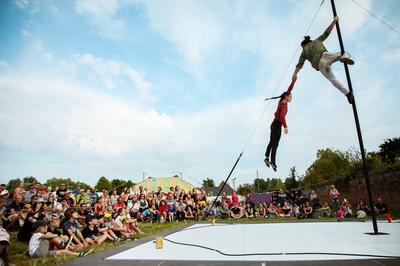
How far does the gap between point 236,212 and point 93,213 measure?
26.3 feet

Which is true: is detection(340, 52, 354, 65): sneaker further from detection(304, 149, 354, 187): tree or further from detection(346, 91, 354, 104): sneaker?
detection(304, 149, 354, 187): tree

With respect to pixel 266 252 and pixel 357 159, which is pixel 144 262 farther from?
pixel 357 159

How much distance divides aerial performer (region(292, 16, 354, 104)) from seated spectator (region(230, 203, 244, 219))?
379 inches

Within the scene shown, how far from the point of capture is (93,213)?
8734 mm

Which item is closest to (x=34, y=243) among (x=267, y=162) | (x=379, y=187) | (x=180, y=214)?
(x=267, y=162)

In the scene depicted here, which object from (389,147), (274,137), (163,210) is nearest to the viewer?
(274,137)

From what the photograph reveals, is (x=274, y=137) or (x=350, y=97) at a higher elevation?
(x=350, y=97)

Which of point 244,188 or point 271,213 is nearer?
point 271,213

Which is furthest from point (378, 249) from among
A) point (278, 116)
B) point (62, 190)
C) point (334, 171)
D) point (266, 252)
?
point (334, 171)

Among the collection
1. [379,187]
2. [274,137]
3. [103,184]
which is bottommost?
[379,187]

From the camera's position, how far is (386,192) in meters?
13.6

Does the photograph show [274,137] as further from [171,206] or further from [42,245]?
[171,206]

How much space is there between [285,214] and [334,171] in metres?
22.0

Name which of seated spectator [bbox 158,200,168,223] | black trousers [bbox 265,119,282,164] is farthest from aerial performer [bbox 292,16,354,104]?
seated spectator [bbox 158,200,168,223]
